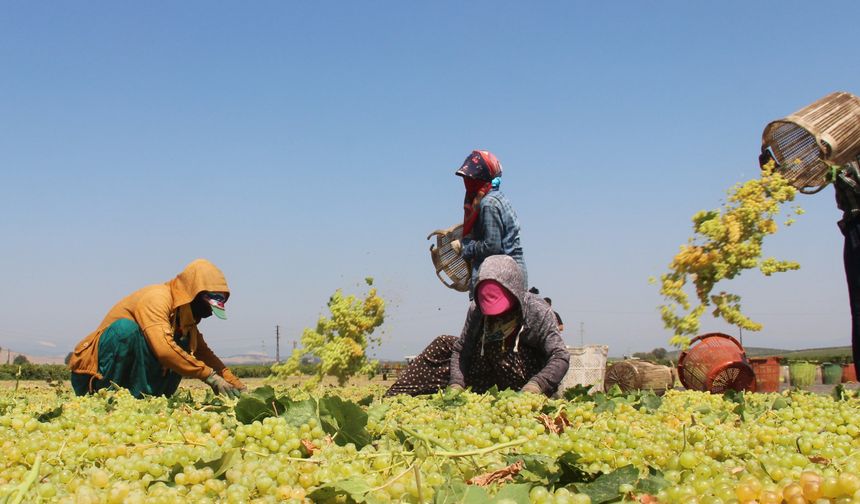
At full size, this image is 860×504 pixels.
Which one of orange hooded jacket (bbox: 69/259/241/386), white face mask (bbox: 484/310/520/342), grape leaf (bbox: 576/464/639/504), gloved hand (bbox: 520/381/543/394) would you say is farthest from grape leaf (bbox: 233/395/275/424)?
orange hooded jacket (bbox: 69/259/241/386)

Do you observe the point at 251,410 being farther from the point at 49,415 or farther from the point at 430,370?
the point at 430,370

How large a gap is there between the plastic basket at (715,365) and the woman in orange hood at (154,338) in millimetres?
4130

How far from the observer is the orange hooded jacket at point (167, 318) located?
5.99 metres

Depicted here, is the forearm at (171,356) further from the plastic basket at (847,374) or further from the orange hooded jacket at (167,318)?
the plastic basket at (847,374)

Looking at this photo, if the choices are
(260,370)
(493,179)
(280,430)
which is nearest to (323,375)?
(493,179)

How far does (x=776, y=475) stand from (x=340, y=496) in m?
0.72

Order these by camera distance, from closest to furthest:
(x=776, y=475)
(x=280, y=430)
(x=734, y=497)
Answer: (x=734, y=497) < (x=776, y=475) < (x=280, y=430)

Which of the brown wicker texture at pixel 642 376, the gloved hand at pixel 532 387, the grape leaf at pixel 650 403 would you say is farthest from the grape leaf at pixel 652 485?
the brown wicker texture at pixel 642 376

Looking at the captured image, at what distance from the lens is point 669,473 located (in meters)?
1.36

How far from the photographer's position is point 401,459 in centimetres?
135

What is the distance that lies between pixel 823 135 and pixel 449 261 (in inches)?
148

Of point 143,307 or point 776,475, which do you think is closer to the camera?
point 776,475

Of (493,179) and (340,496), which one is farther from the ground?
(493,179)

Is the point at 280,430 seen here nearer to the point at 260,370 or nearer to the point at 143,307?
the point at 143,307
